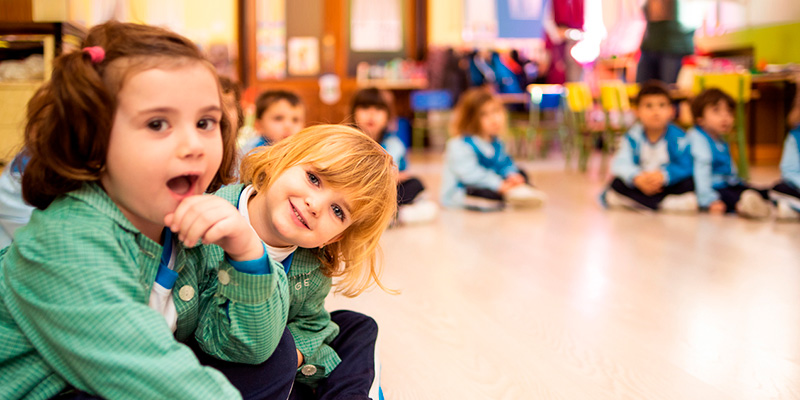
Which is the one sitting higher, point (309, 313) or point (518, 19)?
point (518, 19)

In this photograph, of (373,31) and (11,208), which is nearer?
(11,208)

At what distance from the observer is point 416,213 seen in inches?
129

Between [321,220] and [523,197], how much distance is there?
9.44 feet

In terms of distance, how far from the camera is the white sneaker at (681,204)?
361 centimetres

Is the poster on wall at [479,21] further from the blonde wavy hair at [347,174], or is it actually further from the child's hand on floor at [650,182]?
the blonde wavy hair at [347,174]

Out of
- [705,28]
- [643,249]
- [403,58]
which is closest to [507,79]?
[403,58]

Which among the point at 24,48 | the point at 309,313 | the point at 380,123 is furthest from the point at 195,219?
the point at 24,48

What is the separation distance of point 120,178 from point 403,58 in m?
7.77

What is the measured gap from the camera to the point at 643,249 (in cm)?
265

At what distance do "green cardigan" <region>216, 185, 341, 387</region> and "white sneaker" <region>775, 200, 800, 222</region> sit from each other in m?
2.89

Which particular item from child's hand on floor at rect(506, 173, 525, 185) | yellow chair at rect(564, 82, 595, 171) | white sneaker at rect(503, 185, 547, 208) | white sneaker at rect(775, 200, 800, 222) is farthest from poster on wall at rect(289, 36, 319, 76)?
white sneaker at rect(775, 200, 800, 222)

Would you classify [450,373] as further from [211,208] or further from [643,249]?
[643,249]

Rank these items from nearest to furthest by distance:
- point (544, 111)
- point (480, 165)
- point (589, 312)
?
point (589, 312) < point (480, 165) < point (544, 111)

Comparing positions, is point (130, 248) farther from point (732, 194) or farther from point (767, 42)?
point (767, 42)
